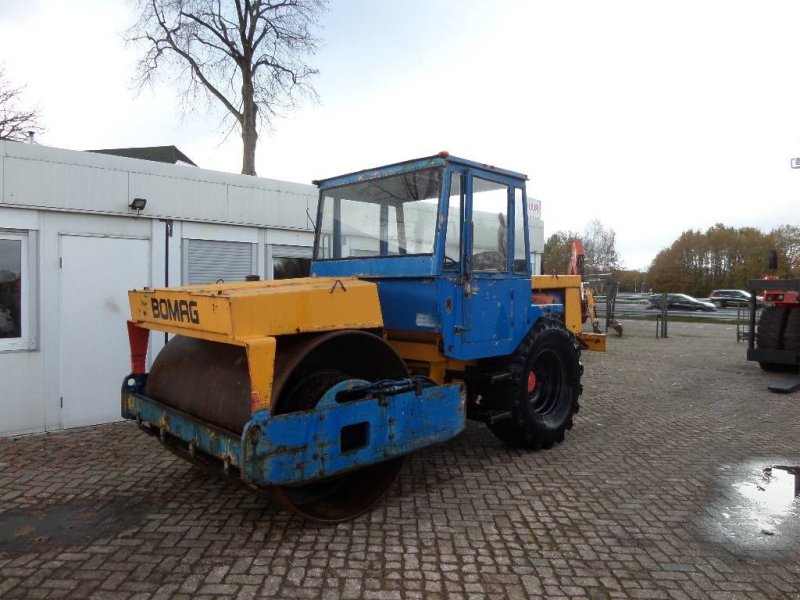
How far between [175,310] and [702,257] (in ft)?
188

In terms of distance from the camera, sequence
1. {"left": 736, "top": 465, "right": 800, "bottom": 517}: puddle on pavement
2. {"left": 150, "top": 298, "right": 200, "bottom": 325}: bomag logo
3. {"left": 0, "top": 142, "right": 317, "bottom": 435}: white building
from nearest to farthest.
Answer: {"left": 150, "top": 298, "right": 200, "bottom": 325}: bomag logo < {"left": 736, "top": 465, "right": 800, "bottom": 517}: puddle on pavement < {"left": 0, "top": 142, "right": 317, "bottom": 435}: white building

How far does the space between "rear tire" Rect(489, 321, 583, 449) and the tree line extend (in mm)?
38279

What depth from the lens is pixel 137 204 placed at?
6.71 meters

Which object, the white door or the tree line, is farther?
the tree line

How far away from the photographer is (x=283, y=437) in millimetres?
3383

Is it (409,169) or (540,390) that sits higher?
(409,169)

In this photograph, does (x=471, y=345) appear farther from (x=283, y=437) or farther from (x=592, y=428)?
(x=592, y=428)

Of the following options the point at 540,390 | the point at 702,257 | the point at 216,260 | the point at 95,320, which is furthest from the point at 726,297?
the point at 95,320

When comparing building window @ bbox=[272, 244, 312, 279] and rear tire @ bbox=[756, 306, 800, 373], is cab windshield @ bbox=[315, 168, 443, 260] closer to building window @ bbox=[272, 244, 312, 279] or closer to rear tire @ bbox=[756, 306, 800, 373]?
building window @ bbox=[272, 244, 312, 279]

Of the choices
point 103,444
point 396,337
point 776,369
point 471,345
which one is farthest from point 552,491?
point 776,369

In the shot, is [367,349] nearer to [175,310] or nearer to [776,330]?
[175,310]

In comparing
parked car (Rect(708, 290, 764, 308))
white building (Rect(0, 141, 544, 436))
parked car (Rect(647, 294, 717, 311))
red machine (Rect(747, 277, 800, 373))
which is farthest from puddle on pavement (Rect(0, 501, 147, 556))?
parked car (Rect(708, 290, 764, 308))

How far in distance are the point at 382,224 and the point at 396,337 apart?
1.00 m

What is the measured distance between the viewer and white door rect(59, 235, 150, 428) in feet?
21.1
